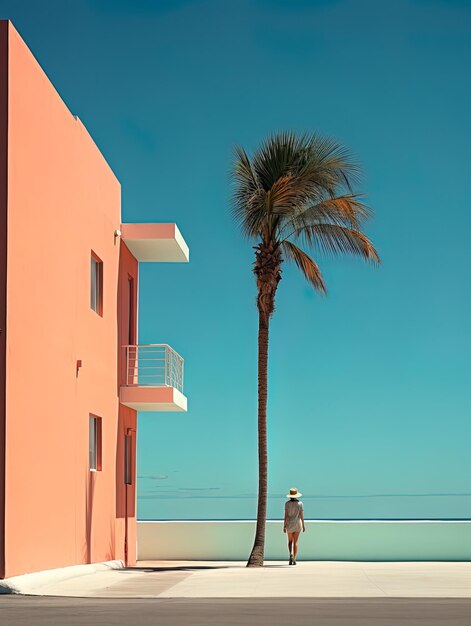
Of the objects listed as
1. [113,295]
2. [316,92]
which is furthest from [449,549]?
[316,92]

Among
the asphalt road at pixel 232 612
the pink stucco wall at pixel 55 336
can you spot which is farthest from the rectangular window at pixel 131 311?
the asphalt road at pixel 232 612

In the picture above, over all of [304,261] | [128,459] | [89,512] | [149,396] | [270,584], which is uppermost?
[304,261]

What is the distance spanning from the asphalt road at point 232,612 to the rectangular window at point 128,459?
11482mm

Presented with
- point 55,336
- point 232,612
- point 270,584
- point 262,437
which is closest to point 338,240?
point 262,437

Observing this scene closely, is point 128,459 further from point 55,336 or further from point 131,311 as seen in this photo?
point 55,336

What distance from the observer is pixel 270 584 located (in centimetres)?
1802

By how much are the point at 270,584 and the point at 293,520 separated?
8165mm

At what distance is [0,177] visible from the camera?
17.4 metres

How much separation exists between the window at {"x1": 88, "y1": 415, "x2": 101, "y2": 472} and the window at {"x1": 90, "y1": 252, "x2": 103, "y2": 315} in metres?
2.09

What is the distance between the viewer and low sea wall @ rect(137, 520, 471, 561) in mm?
29656

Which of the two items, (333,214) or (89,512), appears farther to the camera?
(333,214)

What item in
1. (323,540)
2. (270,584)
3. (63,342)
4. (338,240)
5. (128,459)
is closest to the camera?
(270,584)

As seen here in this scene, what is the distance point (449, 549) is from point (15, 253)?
51.4 feet

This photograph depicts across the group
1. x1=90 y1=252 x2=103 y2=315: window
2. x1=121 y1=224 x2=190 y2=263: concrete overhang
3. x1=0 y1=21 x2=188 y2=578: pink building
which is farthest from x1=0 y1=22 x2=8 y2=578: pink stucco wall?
x1=121 y1=224 x2=190 y2=263: concrete overhang
